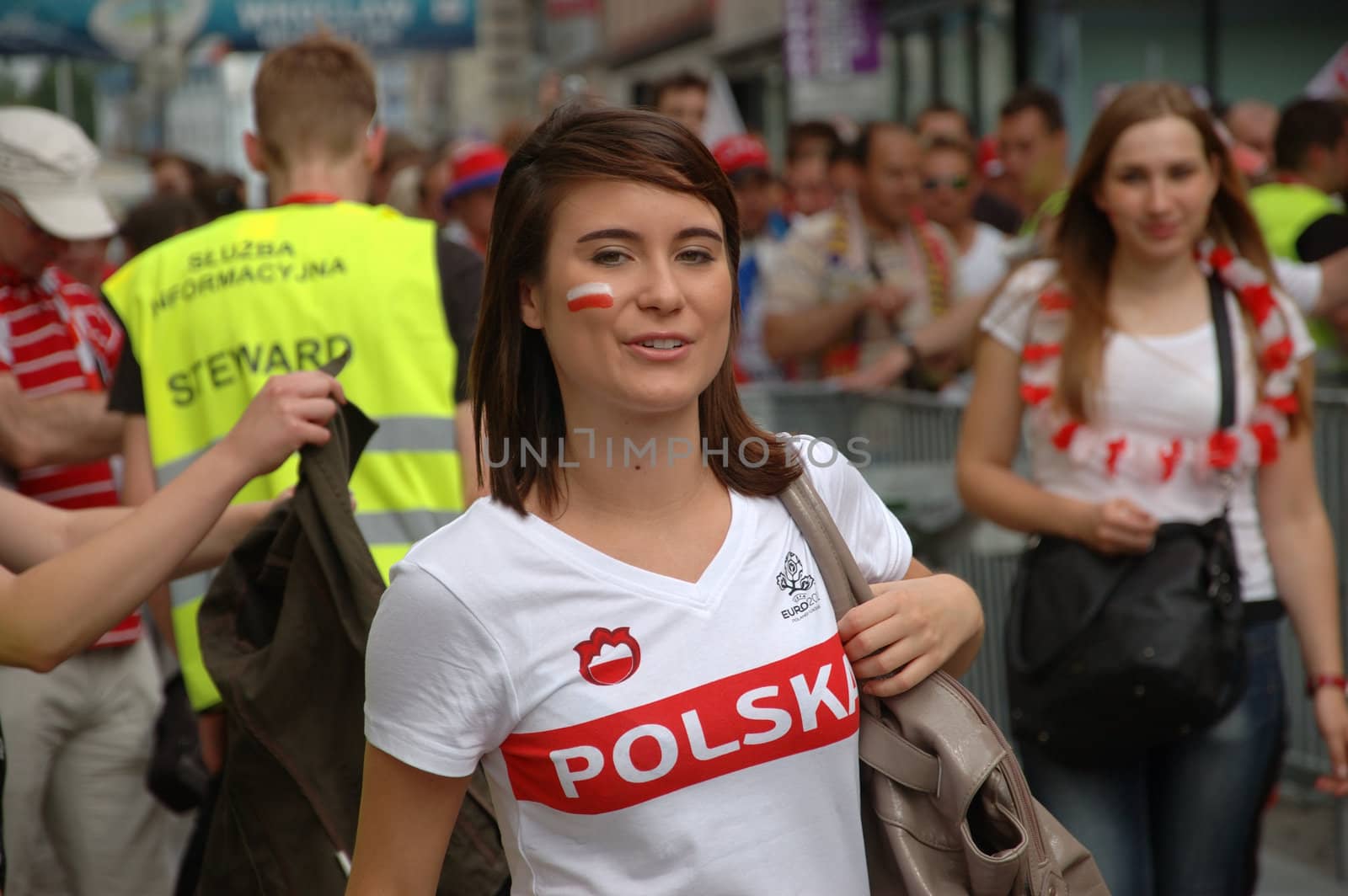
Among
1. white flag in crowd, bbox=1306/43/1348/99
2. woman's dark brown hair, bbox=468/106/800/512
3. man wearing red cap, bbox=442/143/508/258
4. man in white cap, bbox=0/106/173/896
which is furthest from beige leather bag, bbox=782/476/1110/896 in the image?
white flag in crowd, bbox=1306/43/1348/99

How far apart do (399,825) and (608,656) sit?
0.34 metres

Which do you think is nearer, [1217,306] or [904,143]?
[1217,306]

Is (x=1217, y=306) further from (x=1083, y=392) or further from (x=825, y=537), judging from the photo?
(x=825, y=537)

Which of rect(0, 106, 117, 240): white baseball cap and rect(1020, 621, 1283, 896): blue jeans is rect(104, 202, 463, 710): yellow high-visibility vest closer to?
rect(0, 106, 117, 240): white baseball cap

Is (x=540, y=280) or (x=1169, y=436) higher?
(x=540, y=280)

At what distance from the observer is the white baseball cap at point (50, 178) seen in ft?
14.6

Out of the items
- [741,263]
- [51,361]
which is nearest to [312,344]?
[741,263]

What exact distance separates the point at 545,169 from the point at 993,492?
1950 millimetres

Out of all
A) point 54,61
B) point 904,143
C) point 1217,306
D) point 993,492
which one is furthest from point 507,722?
point 54,61

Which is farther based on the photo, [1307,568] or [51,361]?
[51,361]

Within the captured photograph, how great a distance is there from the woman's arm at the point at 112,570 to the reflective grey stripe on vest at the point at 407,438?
998 mm

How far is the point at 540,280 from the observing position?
2164 mm

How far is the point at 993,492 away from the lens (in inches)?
150

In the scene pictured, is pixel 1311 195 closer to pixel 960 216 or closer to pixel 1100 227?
pixel 960 216
